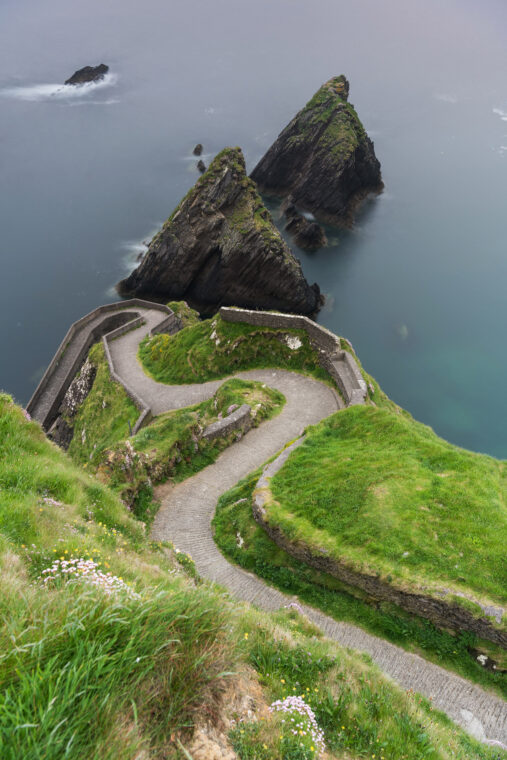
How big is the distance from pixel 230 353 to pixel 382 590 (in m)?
21.6

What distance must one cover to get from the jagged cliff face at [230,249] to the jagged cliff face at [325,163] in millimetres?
27360

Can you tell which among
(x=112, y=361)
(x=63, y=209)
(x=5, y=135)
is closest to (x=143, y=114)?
(x=5, y=135)

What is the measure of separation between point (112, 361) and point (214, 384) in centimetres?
1218

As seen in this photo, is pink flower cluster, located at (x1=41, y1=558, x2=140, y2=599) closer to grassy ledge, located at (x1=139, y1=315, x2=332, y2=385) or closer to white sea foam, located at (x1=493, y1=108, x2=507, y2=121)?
grassy ledge, located at (x1=139, y1=315, x2=332, y2=385)

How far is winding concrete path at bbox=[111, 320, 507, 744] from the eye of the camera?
33.1 ft

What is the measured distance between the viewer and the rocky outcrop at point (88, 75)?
155375mm

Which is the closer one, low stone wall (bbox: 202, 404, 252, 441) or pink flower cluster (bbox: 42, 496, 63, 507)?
pink flower cluster (bbox: 42, 496, 63, 507)

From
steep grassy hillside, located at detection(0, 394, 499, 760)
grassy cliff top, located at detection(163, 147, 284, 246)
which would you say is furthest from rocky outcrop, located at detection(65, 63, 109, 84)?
steep grassy hillside, located at detection(0, 394, 499, 760)

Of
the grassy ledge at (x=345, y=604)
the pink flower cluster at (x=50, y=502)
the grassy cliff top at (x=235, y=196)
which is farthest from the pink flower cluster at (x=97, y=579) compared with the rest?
the grassy cliff top at (x=235, y=196)

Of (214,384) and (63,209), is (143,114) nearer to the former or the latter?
(63,209)

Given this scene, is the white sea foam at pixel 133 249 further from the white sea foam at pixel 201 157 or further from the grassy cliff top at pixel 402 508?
the grassy cliff top at pixel 402 508

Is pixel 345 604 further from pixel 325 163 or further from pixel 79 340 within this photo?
pixel 325 163

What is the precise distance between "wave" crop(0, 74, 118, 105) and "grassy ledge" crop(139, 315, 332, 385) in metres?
139

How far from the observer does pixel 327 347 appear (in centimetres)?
2814
